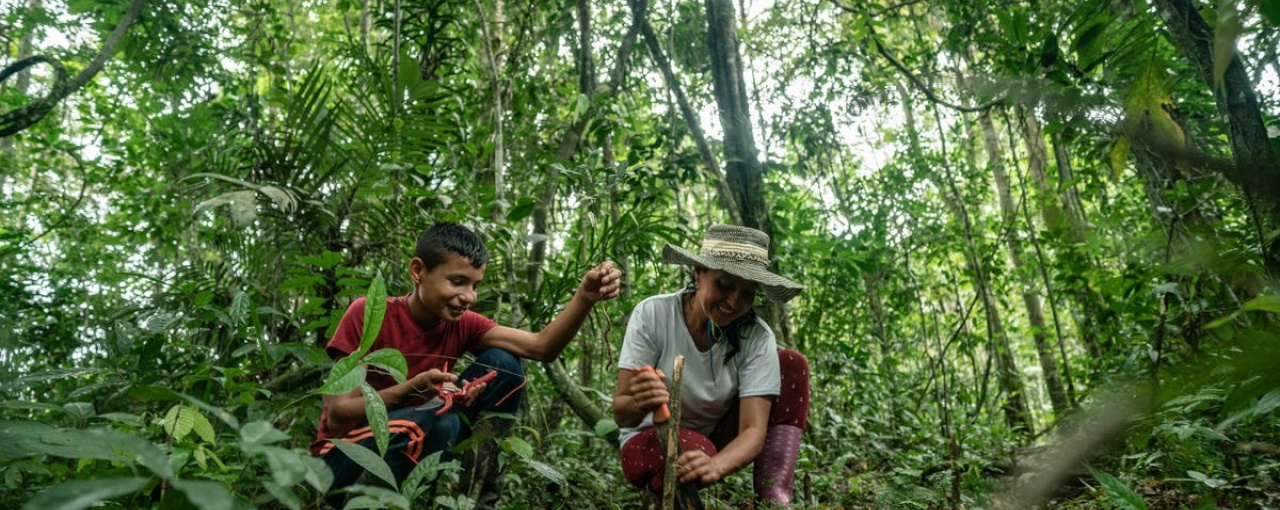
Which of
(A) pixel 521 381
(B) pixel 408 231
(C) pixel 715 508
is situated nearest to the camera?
(A) pixel 521 381

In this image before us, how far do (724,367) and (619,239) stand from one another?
0.85 meters

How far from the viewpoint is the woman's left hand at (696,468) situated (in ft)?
7.85

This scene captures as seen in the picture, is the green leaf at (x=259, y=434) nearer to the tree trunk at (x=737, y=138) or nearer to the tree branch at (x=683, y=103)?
the tree trunk at (x=737, y=138)

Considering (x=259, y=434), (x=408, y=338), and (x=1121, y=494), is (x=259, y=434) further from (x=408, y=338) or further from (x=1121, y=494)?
(x=408, y=338)

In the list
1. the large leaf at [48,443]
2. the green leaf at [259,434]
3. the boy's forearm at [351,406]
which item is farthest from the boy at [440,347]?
the green leaf at [259,434]

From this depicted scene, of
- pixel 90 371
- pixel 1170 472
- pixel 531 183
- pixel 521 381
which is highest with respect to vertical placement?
pixel 531 183

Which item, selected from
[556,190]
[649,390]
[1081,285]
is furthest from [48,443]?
[1081,285]

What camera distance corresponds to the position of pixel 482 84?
17.9 feet

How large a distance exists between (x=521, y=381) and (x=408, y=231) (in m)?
1.39

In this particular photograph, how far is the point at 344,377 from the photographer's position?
119 centimetres

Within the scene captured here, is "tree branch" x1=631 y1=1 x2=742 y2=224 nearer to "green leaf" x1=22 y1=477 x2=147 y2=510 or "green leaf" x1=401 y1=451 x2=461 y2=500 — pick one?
"green leaf" x1=401 y1=451 x2=461 y2=500

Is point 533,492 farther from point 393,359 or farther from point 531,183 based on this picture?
point 393,359

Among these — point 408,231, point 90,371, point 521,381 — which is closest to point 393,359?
point 90,371

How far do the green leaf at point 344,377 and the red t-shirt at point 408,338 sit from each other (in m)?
1.47
